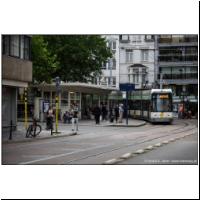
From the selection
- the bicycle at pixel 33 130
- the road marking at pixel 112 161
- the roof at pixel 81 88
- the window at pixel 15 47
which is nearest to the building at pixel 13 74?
the window at pixel 15 47

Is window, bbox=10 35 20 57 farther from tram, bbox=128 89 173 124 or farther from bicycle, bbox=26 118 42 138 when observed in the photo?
tram, bbox=128 89 173 124

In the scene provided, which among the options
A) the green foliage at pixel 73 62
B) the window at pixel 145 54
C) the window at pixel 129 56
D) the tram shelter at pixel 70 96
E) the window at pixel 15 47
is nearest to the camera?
the window at pixel 15 47

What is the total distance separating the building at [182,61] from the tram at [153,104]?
9095mm

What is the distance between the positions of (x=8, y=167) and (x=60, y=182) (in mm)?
1922

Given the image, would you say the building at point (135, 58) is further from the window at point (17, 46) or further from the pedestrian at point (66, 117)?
the pedestrian at point (66, 117)

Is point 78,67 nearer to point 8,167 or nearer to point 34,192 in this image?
point 8,167

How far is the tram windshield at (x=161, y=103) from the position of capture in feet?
136

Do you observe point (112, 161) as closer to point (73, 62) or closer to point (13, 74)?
point (13, 74)

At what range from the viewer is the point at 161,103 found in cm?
4181

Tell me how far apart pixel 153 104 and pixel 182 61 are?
20.3m

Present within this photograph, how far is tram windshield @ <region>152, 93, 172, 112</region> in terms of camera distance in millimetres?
41344

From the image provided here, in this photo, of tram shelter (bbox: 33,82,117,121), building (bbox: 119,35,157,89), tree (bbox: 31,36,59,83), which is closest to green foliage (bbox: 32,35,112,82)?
tree (bbox: 31,36,59,83)

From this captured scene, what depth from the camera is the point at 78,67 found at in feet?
98.5
